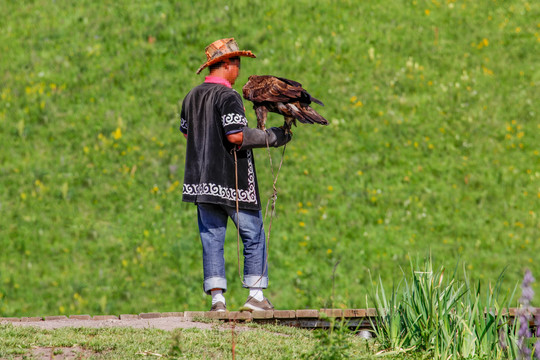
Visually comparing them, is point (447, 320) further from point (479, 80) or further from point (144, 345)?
point (479, 80)

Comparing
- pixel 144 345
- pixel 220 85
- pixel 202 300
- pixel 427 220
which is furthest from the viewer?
pixel 427 220

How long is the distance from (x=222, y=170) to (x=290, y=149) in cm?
611

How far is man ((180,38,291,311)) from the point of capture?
21.1 feet

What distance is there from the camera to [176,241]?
10.7m

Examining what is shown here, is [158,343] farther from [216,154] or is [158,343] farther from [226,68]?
[226,68]

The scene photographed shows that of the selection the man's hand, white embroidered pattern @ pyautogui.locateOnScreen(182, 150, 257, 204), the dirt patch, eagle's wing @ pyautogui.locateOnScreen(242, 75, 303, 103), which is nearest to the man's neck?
eagle's wing @ pyautogui.locateOnScreen(242, 75, 303, 103)

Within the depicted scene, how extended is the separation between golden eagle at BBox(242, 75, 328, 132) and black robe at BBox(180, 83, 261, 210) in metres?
0.20

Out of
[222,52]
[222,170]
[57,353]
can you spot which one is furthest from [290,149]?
[57,353]

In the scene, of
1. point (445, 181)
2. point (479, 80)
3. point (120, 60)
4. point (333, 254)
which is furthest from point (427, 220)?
point (120, 60)

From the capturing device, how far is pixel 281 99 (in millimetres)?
6250

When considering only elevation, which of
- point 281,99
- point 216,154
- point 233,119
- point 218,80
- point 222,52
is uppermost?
point 222,52

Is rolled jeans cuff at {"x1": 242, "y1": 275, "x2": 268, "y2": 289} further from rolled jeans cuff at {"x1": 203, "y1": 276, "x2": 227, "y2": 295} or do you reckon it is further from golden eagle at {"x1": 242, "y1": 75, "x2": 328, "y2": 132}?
golden eagle at {"x1": 242, "y1": 75, "x2": 328, "y2": 132}

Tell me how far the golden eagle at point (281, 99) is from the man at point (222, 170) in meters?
0.19

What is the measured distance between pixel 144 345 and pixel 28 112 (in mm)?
8786
